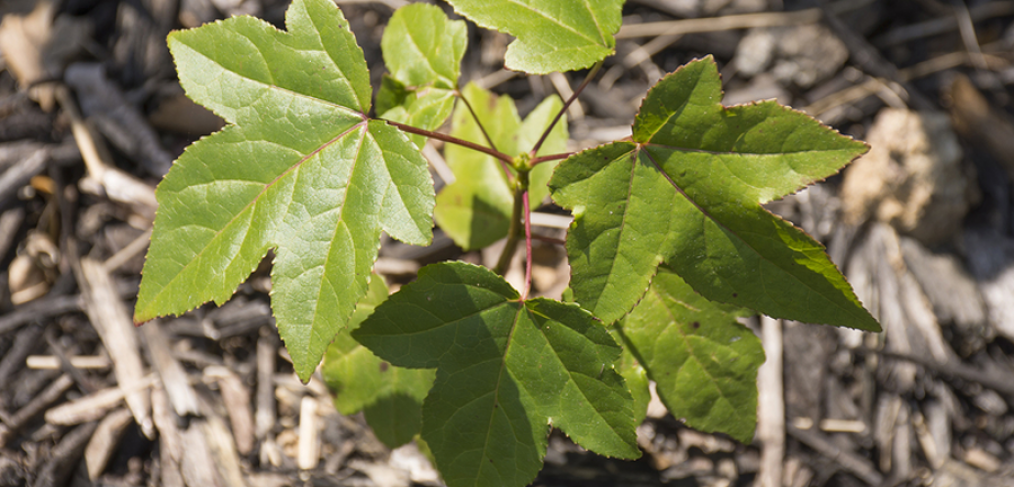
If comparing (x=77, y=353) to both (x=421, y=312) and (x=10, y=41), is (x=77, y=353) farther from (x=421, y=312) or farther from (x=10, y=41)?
(x=421, y=312)

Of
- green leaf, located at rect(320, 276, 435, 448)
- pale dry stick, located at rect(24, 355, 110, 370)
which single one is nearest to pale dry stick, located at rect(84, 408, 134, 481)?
pale dry stick, located at rect(24, 355, 110, 370)

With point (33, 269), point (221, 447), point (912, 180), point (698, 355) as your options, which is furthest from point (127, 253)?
point (912, 180)

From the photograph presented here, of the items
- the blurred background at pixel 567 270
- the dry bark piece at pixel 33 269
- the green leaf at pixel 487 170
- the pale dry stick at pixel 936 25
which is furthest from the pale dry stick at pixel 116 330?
the pale dry stick at pixel 936 25

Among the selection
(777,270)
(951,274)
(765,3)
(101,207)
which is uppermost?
(765,3)

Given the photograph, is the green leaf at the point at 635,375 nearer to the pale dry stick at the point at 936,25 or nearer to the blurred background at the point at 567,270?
the blurred background at the point at 567,270

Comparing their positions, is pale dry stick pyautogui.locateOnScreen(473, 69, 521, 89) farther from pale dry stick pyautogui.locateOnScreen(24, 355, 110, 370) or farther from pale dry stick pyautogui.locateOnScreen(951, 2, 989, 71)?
pale dry stick pyautogui.locateOnScreen(951, 2, 989, 71)

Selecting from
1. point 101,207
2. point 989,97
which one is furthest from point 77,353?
point 989,97
